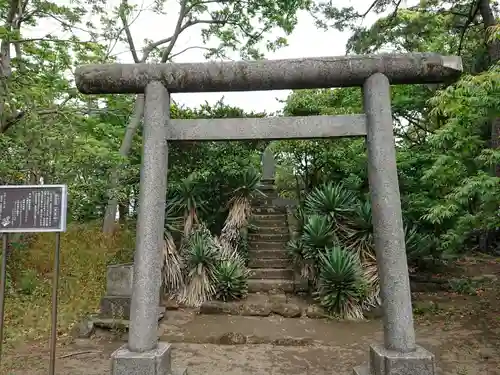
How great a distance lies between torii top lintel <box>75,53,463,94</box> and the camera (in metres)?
4.17

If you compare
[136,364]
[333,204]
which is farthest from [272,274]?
[136,364]

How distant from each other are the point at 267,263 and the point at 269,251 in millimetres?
469

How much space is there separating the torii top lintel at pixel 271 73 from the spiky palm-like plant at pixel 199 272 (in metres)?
4.80

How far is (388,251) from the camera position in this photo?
3.91m

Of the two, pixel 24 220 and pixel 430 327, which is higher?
pixel 24 220

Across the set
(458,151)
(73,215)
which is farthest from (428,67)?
(73,215)

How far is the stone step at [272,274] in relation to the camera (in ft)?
30.0

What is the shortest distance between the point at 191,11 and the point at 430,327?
12.7 meters

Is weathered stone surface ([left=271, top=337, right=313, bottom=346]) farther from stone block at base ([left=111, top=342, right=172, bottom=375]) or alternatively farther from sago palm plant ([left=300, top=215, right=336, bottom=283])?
stone block at base ([left=111, top=342, right=172, bottom=375])

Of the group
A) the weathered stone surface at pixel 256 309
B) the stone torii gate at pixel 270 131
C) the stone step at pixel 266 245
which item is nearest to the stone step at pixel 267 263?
the stone step at pixel 266 245

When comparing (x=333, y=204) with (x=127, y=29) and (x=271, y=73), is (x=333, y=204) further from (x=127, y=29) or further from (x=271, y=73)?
(x=127, y=29)

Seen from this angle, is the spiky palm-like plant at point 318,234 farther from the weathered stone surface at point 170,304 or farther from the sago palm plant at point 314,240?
the weathered stone surface at point 170,304

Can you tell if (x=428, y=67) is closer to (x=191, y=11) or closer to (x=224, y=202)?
(x=224, y=202)

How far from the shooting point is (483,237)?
512 inches
